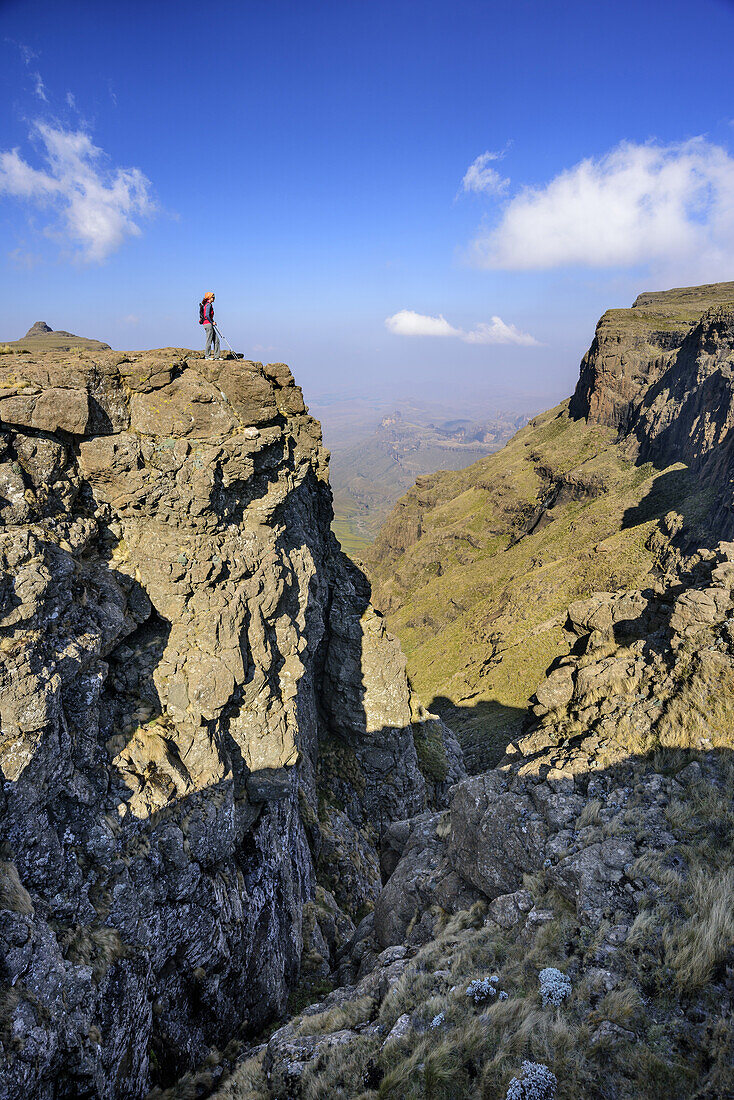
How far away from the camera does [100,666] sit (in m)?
12.2

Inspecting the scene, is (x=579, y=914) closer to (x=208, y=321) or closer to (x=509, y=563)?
(x=208, y=321)

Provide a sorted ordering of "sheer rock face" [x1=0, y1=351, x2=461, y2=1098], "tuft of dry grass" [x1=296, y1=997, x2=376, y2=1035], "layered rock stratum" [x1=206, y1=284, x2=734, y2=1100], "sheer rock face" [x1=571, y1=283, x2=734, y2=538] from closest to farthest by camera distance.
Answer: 1. "layered rock stratum" [x1=206, y1=284, x2=734, y2=1100]
2. "sheer rock face" [x1=0, y1=351, x2=461, y2=1098]
3. "tuft of dry grass" [x1=296, y1=997, x2=376, y2=1035]
4. "sheer rock face" [x1=571, y1=283, x2=734, y2=538]

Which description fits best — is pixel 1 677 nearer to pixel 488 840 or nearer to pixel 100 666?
pixel 100 666

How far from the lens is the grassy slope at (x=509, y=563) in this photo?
194ft

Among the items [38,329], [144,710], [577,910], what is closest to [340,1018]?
[577,910]

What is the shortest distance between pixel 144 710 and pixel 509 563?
86.8 metres

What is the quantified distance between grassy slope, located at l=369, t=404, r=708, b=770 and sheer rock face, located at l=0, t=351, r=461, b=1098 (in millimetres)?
34550

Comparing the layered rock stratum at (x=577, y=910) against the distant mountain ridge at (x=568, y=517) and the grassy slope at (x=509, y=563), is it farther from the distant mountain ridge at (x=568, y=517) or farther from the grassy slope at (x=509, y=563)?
the distant mountain ridge at (x=568, y=517)

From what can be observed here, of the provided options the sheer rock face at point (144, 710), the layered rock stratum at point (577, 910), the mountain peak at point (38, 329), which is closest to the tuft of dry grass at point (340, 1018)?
the layered rock stratum at point (577, 910)

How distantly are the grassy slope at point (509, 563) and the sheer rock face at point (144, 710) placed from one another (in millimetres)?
34550

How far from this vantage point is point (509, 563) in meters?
93.1

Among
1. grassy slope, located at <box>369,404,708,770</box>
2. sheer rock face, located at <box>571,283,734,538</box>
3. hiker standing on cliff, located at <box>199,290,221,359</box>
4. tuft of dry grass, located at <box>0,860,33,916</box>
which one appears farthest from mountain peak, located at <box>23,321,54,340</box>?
sheer rock face, located at <box>571,283,734,538</box>

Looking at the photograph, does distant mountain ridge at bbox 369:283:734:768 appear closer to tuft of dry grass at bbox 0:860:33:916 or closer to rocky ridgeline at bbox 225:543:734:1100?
rocky ridgeline at bbox 225:543:734:1100

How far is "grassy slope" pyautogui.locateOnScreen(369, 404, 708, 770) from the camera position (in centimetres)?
5900
